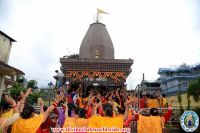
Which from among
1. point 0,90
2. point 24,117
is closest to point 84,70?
point 0,90

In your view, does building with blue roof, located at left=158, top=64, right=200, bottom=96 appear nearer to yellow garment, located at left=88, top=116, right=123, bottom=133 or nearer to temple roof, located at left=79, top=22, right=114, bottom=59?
temple roof, located at left=79, top=22, right=114, bottom=59

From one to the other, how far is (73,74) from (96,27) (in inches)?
272

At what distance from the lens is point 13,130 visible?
4250 mm

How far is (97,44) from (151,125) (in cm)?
1545

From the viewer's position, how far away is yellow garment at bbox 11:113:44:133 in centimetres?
412

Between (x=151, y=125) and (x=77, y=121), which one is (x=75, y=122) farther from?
(x=151, y=125)

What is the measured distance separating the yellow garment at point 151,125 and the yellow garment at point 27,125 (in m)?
2.34

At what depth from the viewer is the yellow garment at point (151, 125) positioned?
515cm

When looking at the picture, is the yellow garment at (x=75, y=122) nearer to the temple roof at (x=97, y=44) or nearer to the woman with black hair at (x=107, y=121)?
the woman with black hair at (x=107, y=121)

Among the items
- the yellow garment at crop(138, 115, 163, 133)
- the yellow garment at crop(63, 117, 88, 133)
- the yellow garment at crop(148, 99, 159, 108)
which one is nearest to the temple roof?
the yellow garment at crop(148, 99, 159, 108)

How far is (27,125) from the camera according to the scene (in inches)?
163

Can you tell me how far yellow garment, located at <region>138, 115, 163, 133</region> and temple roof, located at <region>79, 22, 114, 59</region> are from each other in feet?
47.4

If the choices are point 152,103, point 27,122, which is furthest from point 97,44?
point 27,122

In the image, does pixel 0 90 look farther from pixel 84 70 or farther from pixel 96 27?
pixel 96 27
